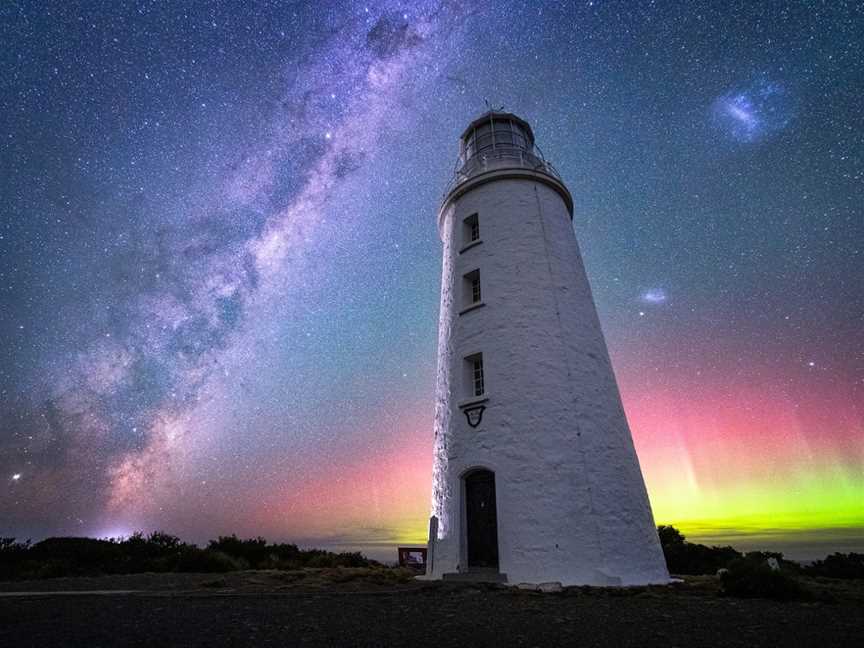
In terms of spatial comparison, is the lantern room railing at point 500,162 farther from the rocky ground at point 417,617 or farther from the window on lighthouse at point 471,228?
the rocky ground at point 417,617

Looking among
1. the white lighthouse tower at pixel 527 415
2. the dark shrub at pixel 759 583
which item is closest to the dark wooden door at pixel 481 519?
the white lighthouse tower at pixel 527 415

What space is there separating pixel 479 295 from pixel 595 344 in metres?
3.84

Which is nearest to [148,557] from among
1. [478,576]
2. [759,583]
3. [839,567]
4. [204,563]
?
[204,563]

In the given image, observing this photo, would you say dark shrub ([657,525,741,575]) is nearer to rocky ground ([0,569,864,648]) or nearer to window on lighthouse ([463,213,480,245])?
rocky ground ([0,569,864,648])

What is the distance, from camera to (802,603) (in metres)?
8.22

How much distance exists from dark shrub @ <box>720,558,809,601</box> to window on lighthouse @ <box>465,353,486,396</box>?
693 centimetres

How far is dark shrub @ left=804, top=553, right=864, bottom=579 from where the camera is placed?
14250 mm

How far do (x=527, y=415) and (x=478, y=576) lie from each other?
4029 millimetres

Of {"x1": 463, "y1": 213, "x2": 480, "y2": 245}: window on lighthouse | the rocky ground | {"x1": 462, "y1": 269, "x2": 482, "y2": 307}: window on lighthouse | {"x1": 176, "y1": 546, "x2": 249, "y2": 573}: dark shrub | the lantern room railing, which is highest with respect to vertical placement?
the lantern room railing

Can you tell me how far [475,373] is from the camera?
45.9 ft

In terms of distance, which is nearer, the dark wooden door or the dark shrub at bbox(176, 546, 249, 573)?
the dark wooden door

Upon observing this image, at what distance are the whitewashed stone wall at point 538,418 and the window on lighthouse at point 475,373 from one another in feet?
0.92

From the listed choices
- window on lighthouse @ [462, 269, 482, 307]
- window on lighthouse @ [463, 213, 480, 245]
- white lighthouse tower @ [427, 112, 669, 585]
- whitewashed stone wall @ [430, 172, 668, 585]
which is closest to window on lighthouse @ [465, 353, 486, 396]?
white lighthouse tower @ [427, 112, 669, 585]

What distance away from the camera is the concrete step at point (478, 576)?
1078 cm
